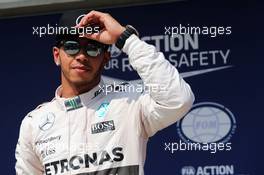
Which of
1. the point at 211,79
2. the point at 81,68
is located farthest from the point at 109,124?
the point at 211,79

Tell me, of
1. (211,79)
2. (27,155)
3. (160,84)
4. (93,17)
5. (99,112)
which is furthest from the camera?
(211,79)

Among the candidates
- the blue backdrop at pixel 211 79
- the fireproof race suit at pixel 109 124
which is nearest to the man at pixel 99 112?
the fireproof race suit at pixel 109 124

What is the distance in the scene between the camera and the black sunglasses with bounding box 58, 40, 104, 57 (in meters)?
2.19

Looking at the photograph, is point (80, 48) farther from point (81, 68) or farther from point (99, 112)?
point (99, 112)

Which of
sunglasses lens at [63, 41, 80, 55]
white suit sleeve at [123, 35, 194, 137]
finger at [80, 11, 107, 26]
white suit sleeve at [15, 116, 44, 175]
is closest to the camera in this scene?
white suit sleeve at [123, 35, 194, 137]

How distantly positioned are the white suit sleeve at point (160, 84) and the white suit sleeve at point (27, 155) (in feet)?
1.80

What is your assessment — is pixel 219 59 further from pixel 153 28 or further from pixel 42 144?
pixel 42 144

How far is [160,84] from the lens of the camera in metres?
1.93

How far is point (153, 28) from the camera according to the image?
448cm

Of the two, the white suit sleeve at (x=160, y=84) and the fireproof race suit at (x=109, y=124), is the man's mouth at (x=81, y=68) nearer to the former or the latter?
the fireproof race suit at (x=109, y=124)

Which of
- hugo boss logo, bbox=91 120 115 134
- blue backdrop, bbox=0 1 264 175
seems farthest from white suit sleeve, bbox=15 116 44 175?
blue backdrop, bbox=0 1 264 175

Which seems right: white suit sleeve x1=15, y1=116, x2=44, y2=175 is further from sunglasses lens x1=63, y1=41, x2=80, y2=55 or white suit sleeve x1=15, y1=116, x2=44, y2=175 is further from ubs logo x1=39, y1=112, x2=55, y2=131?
sunglasses lens x1=63, y1=41, x2=80, y2=55

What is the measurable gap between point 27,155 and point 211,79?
2.23 meters

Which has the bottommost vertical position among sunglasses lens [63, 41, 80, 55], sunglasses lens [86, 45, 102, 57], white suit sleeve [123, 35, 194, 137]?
white suit sleeve [123, 35, 194, 137]
